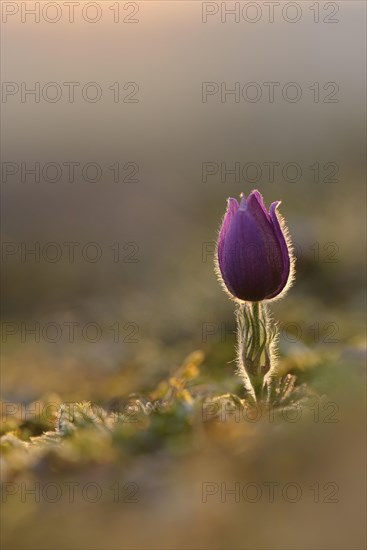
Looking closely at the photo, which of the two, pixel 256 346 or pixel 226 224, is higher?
pixel 226 224

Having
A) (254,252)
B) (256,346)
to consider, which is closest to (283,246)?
(254,252)

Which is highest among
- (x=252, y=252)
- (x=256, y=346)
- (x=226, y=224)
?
(x=226, y=224)

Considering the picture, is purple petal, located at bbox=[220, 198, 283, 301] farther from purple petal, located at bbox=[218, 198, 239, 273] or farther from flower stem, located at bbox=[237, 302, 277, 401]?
flower stem, located at bbox=[237, 302, 277, 401]

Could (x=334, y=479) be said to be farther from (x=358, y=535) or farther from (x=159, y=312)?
(x=159, y=312)

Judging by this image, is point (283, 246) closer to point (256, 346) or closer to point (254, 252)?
point (254, 252)

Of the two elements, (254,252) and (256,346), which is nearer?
(254,252)

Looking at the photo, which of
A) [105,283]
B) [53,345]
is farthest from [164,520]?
[105,283]

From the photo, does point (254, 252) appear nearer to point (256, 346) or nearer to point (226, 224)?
point (226, 224)

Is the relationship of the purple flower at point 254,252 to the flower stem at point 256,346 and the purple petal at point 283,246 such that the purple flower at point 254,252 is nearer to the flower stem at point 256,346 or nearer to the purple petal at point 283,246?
the purple petal at point 283,246

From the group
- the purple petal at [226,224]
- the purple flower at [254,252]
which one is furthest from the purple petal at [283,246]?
the purple petal at [226,224]
